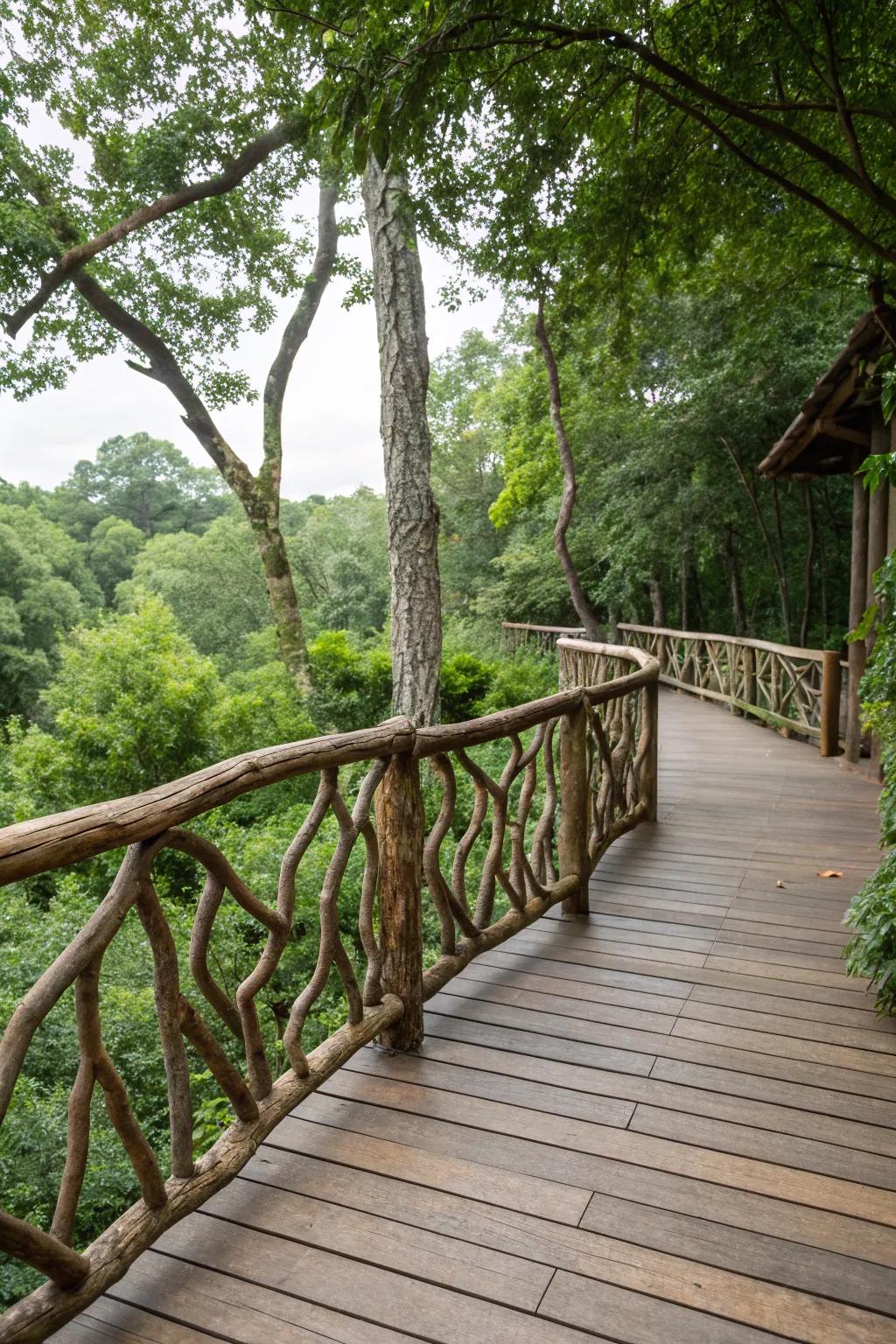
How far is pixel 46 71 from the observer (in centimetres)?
1003

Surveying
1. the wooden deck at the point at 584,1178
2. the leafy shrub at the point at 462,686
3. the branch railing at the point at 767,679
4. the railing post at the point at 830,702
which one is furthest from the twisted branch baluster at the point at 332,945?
the leafy shrub at the point at 462,686

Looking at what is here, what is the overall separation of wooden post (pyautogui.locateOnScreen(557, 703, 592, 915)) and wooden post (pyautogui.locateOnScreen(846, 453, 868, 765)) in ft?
13.9

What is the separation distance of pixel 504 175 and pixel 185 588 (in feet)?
75.0

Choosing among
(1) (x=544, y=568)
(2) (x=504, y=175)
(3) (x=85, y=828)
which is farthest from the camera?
(1) (x=544, y=568)

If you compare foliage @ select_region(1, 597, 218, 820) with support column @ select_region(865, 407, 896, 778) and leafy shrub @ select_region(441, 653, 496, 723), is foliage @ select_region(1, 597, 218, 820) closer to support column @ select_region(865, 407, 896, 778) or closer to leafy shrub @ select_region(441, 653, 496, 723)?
leafy shrub @ select_region(441, 653, 496, 723)

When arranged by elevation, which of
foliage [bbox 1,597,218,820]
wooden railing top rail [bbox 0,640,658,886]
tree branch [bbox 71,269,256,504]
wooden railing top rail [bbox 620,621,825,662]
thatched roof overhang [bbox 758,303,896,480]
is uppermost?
tree branch [bbox 71,269,256,504]

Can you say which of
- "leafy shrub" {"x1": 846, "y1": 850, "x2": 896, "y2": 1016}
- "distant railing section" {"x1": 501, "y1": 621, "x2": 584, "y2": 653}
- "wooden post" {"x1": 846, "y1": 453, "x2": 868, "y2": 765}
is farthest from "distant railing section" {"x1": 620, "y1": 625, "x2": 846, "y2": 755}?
"leafy shrub" {"x1": 846, "y1": 850, "x2": 896, "y2": 1016}

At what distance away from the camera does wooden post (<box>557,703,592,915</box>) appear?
3.73 m

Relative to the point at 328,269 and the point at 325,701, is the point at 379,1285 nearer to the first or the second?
the point at 325,701

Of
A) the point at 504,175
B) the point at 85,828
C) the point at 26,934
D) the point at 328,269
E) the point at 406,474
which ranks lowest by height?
the point at 26,934

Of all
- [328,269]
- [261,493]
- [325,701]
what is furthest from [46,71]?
[325,701]

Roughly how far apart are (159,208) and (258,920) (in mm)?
10623

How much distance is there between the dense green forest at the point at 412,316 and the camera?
12.0ft

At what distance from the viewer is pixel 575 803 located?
378cm
